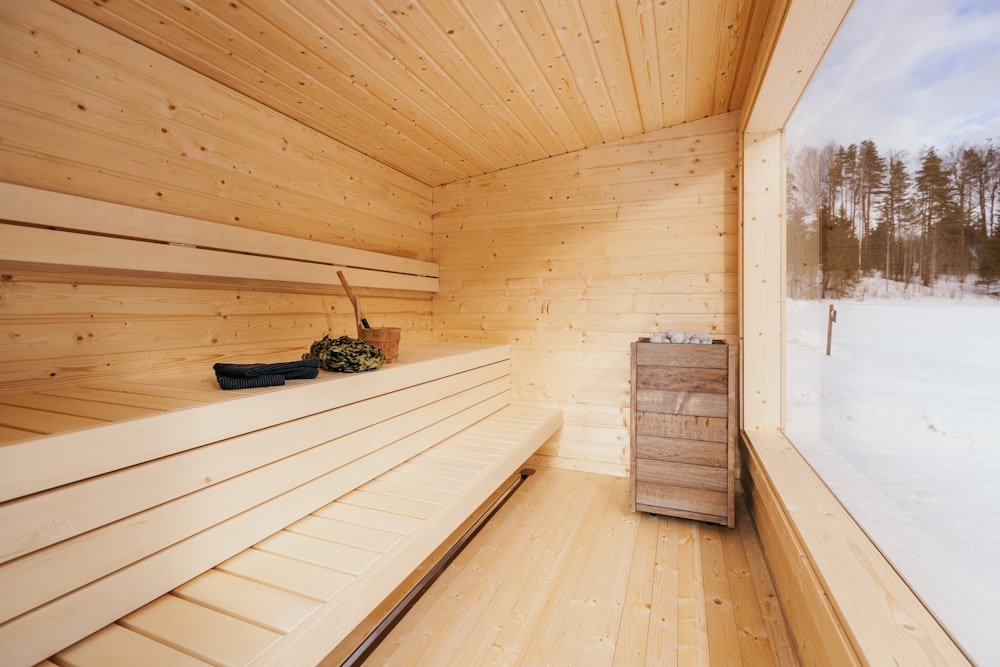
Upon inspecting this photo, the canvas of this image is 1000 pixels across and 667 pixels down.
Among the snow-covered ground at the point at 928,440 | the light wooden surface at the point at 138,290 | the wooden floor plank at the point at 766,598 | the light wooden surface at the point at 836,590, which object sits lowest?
the wooden floor plank at the point at 766,598

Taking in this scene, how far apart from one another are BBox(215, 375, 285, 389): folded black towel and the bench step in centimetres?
46

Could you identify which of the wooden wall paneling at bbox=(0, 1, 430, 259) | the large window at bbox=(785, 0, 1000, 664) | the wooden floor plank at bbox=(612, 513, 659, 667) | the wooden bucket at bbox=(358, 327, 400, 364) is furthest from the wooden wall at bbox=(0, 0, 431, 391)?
the large window at bbox=(785, 0, 1000, 664)

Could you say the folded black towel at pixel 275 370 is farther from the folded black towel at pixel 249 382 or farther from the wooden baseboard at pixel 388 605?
the wooden baseboard at pixel 388 605

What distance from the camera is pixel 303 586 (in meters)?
1.15

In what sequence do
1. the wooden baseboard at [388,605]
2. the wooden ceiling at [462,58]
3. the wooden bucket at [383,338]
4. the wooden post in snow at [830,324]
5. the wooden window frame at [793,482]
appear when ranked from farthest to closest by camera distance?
the wooden bucket at [383,338]
the wooden post in snow at [830,324]
the wooden ceiling at [462,58]
the wooden baseboard at [388,605]
the wooden window frame at [793,482]

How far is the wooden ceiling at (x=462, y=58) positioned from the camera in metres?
1.66

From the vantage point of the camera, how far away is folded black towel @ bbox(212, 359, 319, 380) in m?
1.51

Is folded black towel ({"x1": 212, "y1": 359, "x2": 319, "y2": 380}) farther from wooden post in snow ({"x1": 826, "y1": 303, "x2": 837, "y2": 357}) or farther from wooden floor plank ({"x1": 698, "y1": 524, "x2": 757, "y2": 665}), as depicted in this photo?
wooden post in snow ({"x1": 826, "y1": 303, "x2": 837, "y2": 357})

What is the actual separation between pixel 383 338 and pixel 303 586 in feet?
4.04

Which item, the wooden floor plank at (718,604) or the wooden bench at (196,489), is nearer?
the wooden bench at (196,489)

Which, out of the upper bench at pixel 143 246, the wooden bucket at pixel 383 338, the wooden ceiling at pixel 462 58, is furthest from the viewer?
the wooden bucket at pixel 383 338

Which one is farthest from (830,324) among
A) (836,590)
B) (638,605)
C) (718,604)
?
(638,605)

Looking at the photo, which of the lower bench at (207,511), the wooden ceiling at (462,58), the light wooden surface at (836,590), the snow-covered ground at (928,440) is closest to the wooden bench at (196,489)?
the lower bench at (207,511)

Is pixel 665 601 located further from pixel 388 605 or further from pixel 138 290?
pixel 138 290
